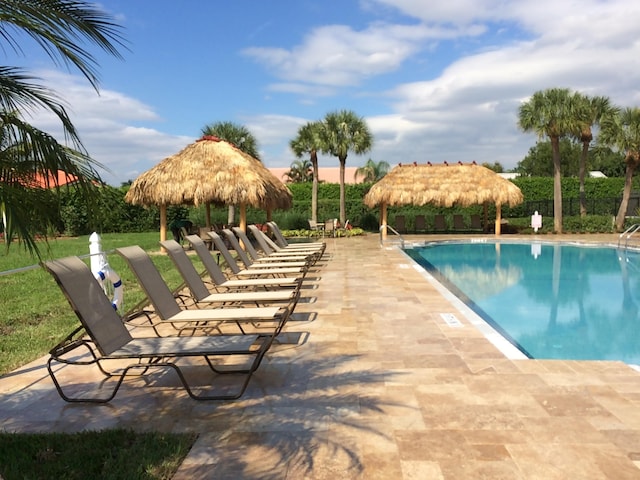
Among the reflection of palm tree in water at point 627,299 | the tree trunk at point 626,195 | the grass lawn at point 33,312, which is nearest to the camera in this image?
the grass lawn at point 33,312

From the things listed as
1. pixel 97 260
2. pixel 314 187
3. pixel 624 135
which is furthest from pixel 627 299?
pixel 314 187

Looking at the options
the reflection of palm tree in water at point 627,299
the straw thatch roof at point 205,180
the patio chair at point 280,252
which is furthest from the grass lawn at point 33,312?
the reflection of palm tree in water at point 627,299

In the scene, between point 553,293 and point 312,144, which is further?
point 312,144

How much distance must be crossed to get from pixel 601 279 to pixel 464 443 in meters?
9.99

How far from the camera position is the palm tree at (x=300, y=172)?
151 ft

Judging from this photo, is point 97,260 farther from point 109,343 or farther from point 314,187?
point 314,187

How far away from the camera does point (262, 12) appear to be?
431 inches

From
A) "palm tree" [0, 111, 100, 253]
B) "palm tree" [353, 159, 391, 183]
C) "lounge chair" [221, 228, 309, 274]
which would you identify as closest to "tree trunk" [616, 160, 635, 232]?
"lounge chair" [221, 228, 309, 274]

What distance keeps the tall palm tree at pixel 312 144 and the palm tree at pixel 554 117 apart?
30.1 ft

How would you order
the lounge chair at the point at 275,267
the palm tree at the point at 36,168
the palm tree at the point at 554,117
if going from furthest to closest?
1. the palm tree at the point at 554,117
2. the lounge chair at the point at 275,267
3. the palm tree at the point at 36,168

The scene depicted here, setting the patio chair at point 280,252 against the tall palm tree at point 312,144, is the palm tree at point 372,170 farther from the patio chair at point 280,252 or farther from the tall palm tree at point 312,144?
the patio chair at point 280,252

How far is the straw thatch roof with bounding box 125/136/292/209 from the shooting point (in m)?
13.8

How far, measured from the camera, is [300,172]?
46594mm

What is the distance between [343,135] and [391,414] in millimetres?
21655
